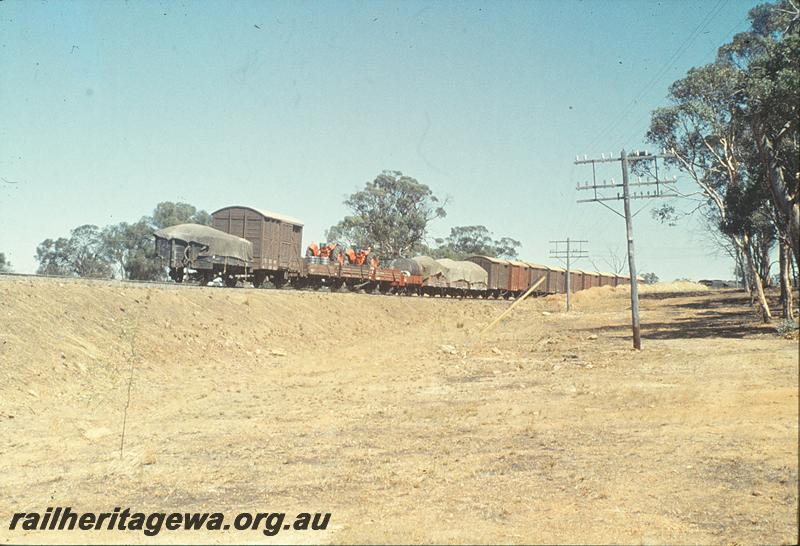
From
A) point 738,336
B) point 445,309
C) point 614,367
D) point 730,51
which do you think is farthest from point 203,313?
point 730,51

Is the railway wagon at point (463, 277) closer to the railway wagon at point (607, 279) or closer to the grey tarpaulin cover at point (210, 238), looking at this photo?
the grey tarpaulin cover at point (210, 238)

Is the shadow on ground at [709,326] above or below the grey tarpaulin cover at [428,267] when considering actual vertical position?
below

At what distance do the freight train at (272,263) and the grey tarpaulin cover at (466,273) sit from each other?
3.1 inches

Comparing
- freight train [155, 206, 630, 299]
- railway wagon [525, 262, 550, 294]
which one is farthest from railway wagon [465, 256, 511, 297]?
railway wagon [525, 262, 550, 294]

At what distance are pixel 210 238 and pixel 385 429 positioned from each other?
19.2 m

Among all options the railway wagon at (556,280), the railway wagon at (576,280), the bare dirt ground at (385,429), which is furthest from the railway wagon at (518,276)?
the bare dirt ground at (385,429)

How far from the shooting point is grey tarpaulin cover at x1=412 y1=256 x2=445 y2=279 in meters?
48.4

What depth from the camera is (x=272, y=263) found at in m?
32.8

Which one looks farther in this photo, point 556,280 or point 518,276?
point 556,280

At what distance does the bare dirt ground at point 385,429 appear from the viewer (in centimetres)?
699

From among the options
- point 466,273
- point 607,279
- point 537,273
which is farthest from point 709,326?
point 607,279

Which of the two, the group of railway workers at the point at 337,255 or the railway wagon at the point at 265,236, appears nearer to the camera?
the railway wagon at the point at 265,236

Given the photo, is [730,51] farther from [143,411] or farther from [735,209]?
[143,411]

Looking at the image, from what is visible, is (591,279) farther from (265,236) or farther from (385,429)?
(385,429)
